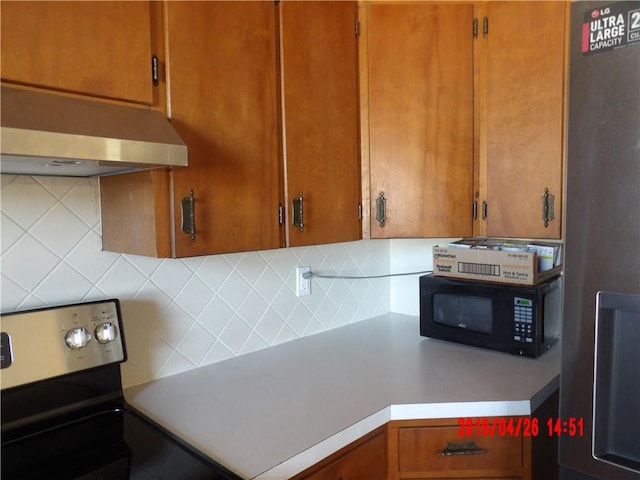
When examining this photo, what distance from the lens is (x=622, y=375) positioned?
Result: 2.88 feet

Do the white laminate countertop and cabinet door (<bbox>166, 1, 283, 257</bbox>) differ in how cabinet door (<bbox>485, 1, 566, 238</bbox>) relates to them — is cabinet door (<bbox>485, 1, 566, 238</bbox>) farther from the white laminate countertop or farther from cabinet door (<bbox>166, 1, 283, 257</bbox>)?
cabinet door (<bbox>166, 1, 283, 257</bbox>)

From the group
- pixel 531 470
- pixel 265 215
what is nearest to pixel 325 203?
pixel 265 215

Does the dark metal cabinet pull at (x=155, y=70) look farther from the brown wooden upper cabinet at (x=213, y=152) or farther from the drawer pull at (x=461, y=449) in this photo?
the drawer pull at (x=461, y=449)

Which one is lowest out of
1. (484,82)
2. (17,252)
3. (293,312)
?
(293,312)

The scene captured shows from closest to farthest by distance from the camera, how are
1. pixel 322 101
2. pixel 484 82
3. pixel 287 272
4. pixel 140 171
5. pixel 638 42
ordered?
pixel 638 42
pixel 140 171
pixel 322 101
pixel 484 82
pixel 287 272

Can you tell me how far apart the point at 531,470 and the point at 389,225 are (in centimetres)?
83

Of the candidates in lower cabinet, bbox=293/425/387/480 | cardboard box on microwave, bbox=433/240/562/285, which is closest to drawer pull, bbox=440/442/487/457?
lower cabinet, bbox=293/425/387/480

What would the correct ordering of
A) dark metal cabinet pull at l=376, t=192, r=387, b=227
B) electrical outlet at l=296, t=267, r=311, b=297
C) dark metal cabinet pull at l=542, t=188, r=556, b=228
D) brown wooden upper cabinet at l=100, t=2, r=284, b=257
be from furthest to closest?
electrical outlet at l=296, t=267, r=311, b=297, dark metal cabinet pull at l=376, t=192, r=387, b=227, dark metal cabinet pull at l=542, t=188, r=556, b=228, brown wooden upper cabinet at l=100, t=2, r=284, b=257

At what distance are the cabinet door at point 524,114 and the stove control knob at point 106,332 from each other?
120 cm

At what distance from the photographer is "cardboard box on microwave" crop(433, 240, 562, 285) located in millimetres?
1555

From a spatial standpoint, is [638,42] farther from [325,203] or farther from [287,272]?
[287,272]

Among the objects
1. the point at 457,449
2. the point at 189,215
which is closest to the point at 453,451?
the point at 457,449

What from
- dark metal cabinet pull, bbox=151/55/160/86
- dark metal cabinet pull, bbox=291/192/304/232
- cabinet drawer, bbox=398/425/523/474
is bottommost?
cabinet drawer, bbox=398/425/523/474

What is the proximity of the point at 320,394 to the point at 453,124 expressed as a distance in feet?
3.20
